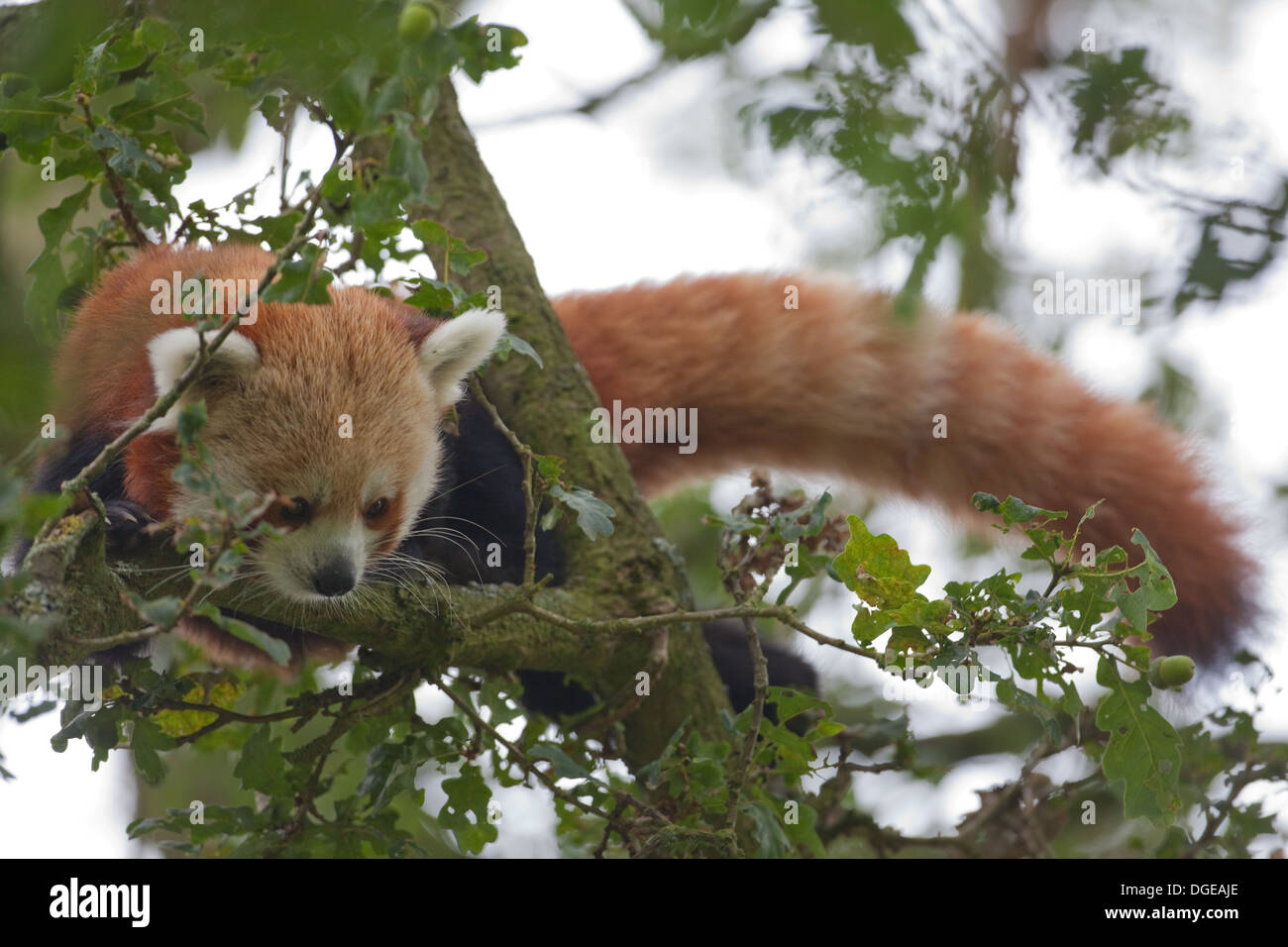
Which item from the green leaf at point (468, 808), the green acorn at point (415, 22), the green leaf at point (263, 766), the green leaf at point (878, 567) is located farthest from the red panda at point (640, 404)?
the green acorn at point (415, 22)

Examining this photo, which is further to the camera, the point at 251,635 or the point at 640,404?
the point at 640,404

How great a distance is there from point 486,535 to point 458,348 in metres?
0.85

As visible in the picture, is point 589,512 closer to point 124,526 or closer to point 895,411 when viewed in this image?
point 124,526

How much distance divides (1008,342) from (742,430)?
1.09 m

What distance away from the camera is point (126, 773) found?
5473mm

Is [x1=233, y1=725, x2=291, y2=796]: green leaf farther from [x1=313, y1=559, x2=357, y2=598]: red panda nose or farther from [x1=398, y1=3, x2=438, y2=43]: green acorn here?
[x1=398, y1=3, x2=438, y2=43]: green acorn

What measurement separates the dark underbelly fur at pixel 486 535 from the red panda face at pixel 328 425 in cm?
23

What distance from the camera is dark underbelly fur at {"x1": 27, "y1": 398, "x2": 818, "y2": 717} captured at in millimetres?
3240

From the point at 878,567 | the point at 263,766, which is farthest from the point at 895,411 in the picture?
the point at 263,766

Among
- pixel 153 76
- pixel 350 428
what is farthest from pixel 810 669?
pixel 153 76

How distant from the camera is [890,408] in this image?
421 centimetres

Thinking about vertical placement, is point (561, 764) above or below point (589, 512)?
below

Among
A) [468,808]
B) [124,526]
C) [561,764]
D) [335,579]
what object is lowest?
[468,808]
